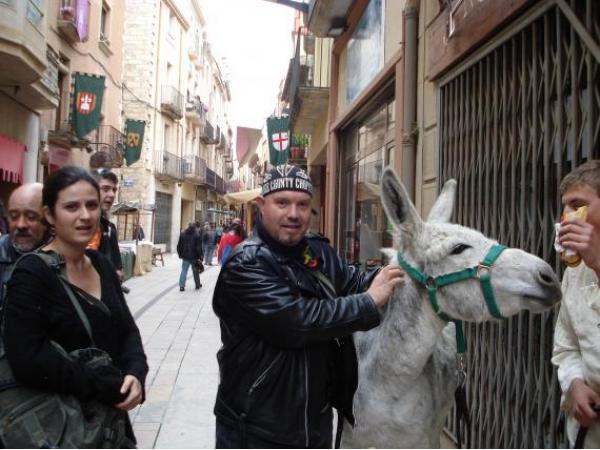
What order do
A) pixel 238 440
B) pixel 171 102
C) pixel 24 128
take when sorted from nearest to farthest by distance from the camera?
pixel 238 440
pixel 24 128
pixel 171 102

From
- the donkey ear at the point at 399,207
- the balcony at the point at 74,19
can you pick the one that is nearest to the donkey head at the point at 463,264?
the donkey ear at the point at 399,207

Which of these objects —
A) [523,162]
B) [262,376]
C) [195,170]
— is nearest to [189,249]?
[523,162]

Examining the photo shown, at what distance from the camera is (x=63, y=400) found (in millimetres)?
1606

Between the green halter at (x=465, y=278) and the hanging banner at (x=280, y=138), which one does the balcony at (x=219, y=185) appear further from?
the green halter at (x=465, y=278)

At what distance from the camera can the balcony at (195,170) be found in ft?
116

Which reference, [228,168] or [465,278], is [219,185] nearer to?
[228,168]

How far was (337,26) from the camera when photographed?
888cm

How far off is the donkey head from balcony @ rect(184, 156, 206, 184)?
3379cm

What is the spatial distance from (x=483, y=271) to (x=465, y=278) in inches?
3.0

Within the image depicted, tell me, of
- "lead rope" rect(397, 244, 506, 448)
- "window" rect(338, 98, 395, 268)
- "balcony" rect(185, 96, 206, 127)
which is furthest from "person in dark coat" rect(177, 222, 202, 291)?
"balcony" rect(185, 96, 206, 127)

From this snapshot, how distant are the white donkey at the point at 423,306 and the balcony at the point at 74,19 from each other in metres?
16.0

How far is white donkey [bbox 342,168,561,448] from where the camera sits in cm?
192

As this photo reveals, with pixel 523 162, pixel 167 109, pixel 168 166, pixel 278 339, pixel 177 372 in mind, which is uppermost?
pixel 167 109

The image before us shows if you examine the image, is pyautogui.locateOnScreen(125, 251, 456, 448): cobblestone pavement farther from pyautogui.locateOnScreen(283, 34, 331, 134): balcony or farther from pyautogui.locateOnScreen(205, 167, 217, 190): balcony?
pyautogui.locateOnScreen(205, 167, 217, 190): balcony
